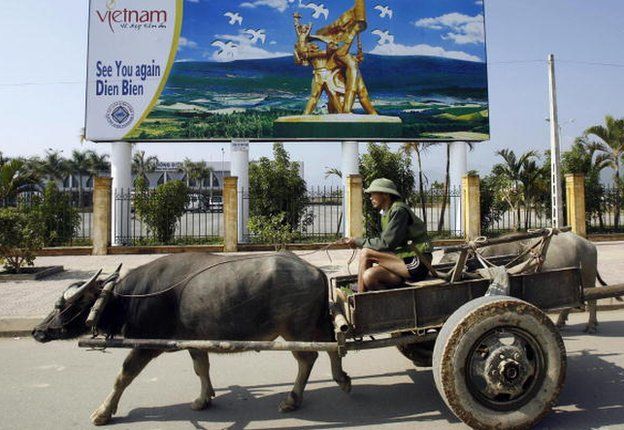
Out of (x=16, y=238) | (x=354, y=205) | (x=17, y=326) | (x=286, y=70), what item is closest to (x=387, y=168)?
(x=354, y=205)

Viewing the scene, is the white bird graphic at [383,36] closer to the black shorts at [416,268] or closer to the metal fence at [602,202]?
the metal fence at [602,202]

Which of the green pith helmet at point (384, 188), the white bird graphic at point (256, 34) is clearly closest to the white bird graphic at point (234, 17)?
the white bird graphic at point (256, 34)

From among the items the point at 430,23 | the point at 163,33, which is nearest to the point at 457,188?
the point at 430,23

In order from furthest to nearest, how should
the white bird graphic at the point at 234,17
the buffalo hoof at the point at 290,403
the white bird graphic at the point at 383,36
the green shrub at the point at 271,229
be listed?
1. the white bird graphic at the point at 383,36
2. the white bird graphic at the point at 234,17
3. the green shrub at the point at 271,229
4. the buffalo hoof at the point at 290,403

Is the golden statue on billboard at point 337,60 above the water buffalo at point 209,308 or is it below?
above

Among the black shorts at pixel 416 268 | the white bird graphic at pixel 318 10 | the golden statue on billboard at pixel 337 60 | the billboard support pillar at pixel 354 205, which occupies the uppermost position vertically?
the white bird graphic at pixel 318 10

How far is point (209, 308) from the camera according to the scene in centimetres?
365

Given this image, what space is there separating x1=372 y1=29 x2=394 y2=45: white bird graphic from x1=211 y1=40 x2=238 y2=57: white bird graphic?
17.8 feet

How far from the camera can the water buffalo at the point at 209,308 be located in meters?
3.63

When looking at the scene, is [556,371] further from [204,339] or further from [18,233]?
[18,233]

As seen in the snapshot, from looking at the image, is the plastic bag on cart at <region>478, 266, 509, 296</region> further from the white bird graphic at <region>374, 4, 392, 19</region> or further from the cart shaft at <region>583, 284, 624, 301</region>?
the white bird graphic at <region>374, 4, 392, 19</region>

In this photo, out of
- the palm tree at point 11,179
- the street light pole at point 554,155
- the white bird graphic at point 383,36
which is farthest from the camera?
the white bird graphic at point 383,36

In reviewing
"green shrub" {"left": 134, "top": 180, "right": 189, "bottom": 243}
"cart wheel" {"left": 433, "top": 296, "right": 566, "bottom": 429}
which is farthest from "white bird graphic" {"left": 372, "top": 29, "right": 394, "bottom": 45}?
"cart wheel" {"left": 433, "top": 296, "right": 566, "bottom": 429}

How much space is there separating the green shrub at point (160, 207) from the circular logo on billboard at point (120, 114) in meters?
2.46
